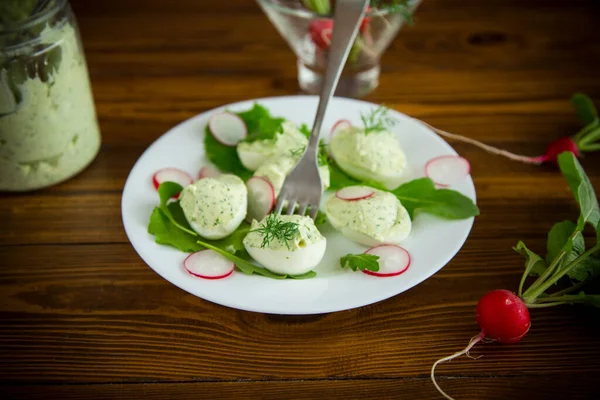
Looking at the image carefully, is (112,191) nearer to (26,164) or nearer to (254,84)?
(26,164)

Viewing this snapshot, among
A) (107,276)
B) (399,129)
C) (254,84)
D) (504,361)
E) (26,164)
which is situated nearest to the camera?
(504,361)

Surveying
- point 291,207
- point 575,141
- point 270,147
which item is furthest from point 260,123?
point 575,141

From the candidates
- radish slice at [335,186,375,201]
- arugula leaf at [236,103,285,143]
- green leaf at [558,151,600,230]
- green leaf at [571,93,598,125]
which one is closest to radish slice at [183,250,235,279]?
radish slice at [335,186,375,201]

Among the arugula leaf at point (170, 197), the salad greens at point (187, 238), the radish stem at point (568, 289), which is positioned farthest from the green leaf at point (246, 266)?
the radish stem at point (568, 289)

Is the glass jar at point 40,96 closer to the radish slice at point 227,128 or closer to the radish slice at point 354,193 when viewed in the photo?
the radish slice at point 227,128

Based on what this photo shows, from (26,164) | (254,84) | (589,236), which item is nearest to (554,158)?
(589,236)

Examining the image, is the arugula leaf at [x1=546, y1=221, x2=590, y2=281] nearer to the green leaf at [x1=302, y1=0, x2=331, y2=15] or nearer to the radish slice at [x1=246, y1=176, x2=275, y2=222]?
the radish slice at [x1=246, y1=176, x2=275, y2=222]
